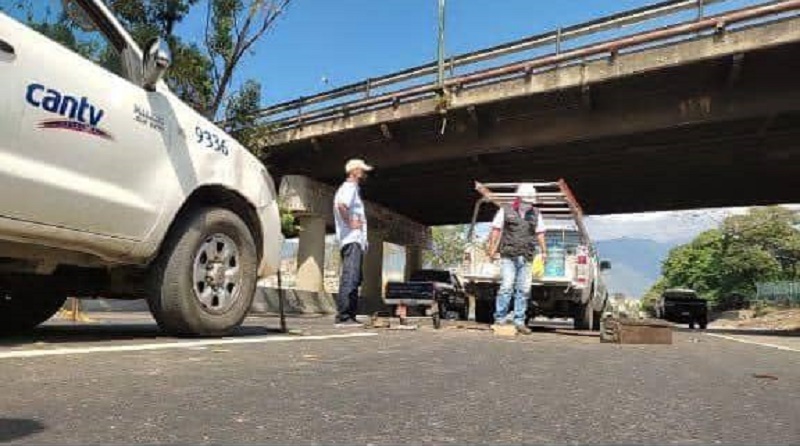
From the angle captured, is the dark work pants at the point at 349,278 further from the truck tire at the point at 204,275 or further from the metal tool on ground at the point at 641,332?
the metal tool on ground at the point at 641,332

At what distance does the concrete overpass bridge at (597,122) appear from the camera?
54.5 ft

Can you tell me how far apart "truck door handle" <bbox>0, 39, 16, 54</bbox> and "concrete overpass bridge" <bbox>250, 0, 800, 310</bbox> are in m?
15.2

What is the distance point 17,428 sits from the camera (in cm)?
242

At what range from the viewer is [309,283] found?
1209 inches

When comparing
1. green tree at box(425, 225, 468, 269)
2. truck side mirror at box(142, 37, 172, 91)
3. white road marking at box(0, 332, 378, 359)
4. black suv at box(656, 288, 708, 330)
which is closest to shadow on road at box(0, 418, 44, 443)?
white road marking at box(0, 332, 378, 359)

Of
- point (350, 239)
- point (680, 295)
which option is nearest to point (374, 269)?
point (680, 295)

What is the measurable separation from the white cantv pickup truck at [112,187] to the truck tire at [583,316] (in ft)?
25.6

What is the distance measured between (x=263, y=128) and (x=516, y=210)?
13.9m

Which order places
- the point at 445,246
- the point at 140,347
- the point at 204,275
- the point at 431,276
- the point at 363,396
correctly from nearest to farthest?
the point at 363,396 → the point at 140,347 → the point at 204,275 → the point at 431,276 → the point at 445,246

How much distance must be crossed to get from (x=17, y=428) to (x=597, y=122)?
711 inches

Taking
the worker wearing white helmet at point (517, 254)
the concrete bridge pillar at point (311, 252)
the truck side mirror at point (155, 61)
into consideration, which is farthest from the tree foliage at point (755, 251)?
the truck side mirror at point (155, 61)

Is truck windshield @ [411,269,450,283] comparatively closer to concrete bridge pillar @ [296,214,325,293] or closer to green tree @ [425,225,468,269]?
concrete bridge pillar @ [296,214,325,293]

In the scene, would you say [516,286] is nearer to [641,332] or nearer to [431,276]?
[641,332]

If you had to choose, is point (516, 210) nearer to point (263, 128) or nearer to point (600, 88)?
point (600, 88)
